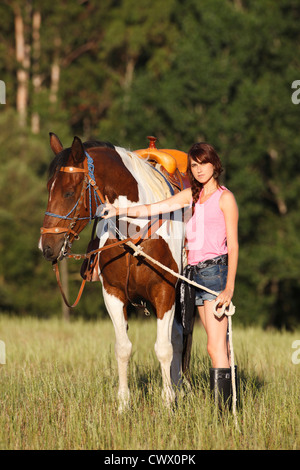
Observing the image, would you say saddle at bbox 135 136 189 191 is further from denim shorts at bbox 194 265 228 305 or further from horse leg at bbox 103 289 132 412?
denim shorts at bbox 194 265 228 305

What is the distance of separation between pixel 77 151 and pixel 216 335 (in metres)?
1.62

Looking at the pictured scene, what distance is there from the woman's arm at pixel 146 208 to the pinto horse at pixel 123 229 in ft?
0.30

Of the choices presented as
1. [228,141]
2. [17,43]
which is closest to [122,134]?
[228,141]

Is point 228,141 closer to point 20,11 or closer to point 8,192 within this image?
point 8,192

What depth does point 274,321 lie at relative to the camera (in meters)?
23.3

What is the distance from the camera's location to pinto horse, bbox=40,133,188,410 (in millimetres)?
4609

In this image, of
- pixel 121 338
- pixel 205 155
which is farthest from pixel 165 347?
pixel 205 155

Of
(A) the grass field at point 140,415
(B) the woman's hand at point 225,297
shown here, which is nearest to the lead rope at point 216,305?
(B) the woman's hand at point 225,297

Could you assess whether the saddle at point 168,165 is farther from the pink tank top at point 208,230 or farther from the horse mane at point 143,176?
the pink tank top at point 208,230

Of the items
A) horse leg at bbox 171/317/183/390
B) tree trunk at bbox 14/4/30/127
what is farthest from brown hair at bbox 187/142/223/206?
tree trunk at bbox 14/4/30/127

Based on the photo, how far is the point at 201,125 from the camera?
69.7 feet
